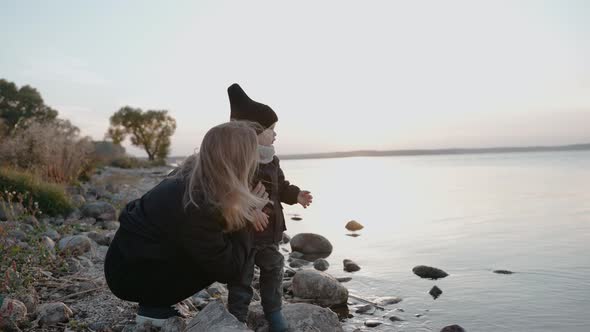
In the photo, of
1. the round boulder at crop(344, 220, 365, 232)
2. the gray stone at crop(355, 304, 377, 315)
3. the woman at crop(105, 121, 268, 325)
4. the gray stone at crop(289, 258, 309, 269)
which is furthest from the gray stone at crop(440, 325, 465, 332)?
the round boulder at crop(344, 220, 365, 232)

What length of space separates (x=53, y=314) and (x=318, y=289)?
2.85 m

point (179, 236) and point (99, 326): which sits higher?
point (179, 236)

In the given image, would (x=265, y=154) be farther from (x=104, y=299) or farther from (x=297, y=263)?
(x=297, y=263)

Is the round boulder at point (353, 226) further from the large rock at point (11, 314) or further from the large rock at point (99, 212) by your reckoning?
the large rock at point (11, 314)

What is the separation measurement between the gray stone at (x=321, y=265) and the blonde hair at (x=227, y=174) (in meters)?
4.84

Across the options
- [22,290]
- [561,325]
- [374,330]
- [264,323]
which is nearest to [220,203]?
[264,323]

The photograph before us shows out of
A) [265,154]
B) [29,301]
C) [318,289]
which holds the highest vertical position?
[265,154]

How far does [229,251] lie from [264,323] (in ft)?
3.41

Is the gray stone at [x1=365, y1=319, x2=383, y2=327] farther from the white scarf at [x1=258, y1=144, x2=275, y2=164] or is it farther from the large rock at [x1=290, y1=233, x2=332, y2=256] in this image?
the large rock at [x1=290, y1=233, x2=332, y2=256]

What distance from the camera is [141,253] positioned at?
319 centimetres

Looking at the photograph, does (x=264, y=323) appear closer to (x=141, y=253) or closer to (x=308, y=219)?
(x=141, y=253)

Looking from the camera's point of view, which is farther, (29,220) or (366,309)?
(29,220)

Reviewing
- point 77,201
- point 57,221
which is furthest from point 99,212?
point 77,201

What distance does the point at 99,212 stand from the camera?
908cm
